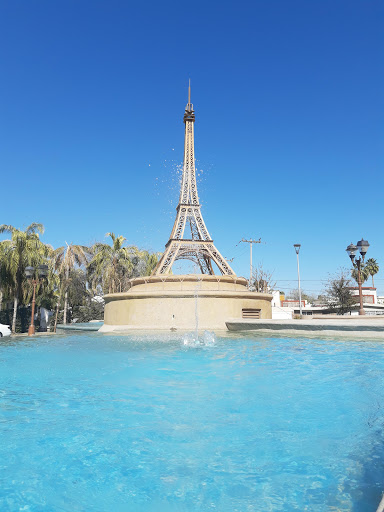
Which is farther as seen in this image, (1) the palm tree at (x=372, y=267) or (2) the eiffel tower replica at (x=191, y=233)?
(1) the palm tree at (x=372, y=267)

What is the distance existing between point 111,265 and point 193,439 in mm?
35432

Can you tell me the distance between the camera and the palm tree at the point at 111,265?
37266 millimetres

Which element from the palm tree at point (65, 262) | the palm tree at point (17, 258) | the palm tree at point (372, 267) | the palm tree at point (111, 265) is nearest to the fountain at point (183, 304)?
the palm tree at point (17, 258)

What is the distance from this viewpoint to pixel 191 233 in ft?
112

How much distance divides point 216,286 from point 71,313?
19556mm

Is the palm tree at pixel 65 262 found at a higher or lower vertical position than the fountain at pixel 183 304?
higher

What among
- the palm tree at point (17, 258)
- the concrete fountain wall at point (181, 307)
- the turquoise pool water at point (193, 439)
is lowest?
the turquoise pool water at point (193, 439)

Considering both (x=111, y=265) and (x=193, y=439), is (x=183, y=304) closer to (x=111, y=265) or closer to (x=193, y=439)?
(x=193, y=439)

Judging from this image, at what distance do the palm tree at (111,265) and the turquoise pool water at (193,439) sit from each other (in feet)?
101

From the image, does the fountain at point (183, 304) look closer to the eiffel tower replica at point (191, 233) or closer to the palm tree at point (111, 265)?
the eiffel tower replica at point (191, 233)

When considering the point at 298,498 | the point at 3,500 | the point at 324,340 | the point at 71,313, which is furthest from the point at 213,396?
the point at 71,313

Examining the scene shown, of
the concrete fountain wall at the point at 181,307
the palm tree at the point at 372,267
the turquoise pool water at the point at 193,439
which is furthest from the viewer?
the palm tree at the point at 372,267

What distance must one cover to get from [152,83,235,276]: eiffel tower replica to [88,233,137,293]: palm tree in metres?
7.93

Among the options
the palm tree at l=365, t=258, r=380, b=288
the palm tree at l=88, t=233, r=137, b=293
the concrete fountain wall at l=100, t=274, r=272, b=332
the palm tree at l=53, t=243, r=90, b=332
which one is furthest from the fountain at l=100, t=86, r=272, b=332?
the palm tree at l=365, t=258, r=380, b=288
